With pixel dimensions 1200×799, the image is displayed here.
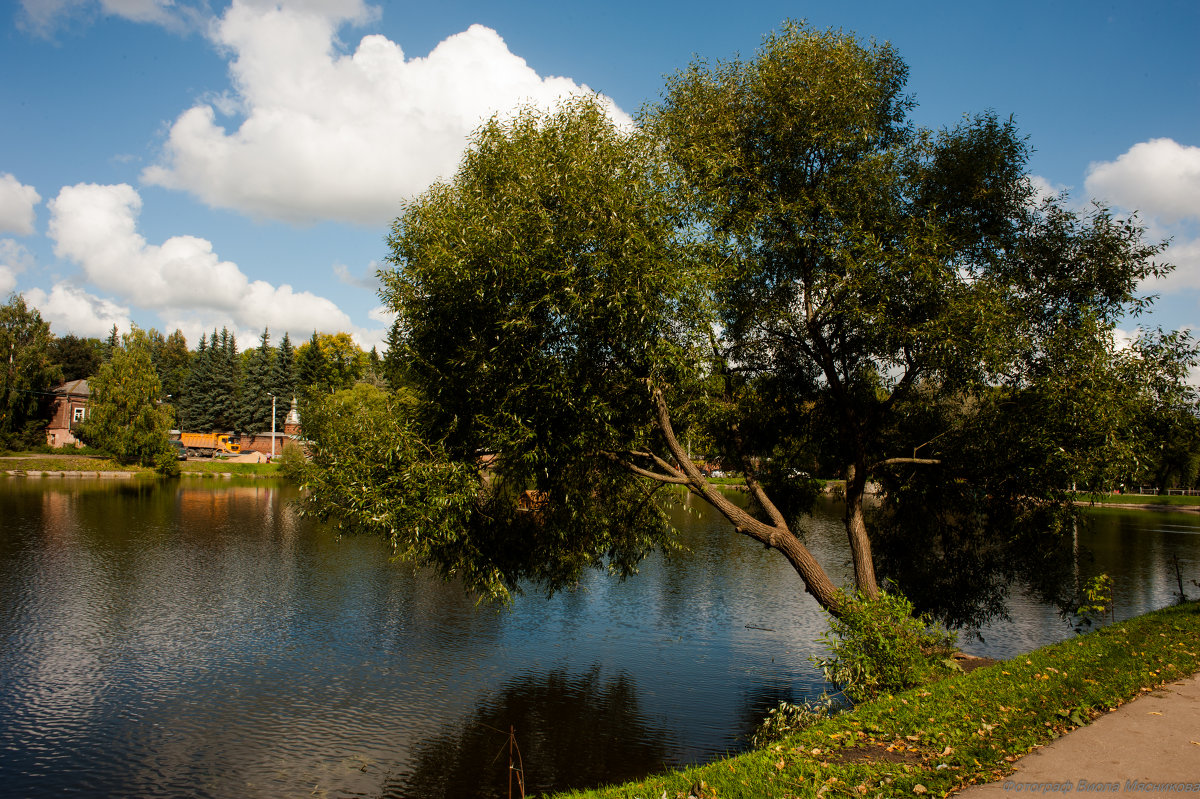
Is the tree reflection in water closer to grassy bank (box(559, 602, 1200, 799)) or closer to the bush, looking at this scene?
the bush

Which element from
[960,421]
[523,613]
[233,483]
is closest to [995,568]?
[960,421]

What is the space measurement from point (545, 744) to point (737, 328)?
8.75m

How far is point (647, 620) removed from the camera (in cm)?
2153

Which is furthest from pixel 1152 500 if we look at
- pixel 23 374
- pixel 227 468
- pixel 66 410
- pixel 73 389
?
pixel 73 389

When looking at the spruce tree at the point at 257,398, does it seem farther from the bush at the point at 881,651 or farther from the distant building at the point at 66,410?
the bush at the point at 881,651

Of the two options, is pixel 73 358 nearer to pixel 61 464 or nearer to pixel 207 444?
pixel 207 444

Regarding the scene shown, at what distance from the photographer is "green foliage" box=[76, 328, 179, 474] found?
190ft

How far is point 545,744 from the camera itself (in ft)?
43.0

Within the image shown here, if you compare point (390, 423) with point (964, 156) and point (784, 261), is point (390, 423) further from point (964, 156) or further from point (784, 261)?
point (964, 156)

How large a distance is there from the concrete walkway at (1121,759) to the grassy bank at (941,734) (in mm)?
186

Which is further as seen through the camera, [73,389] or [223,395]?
[223,395]

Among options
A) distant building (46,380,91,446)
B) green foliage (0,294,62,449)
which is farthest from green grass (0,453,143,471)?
→ distant building (46,380,91,446)

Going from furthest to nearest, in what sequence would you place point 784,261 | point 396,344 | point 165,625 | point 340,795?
point 165,625 → point 784,261 → point 396,344 → point 340,795

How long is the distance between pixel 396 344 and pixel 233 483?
5775 centimetres
